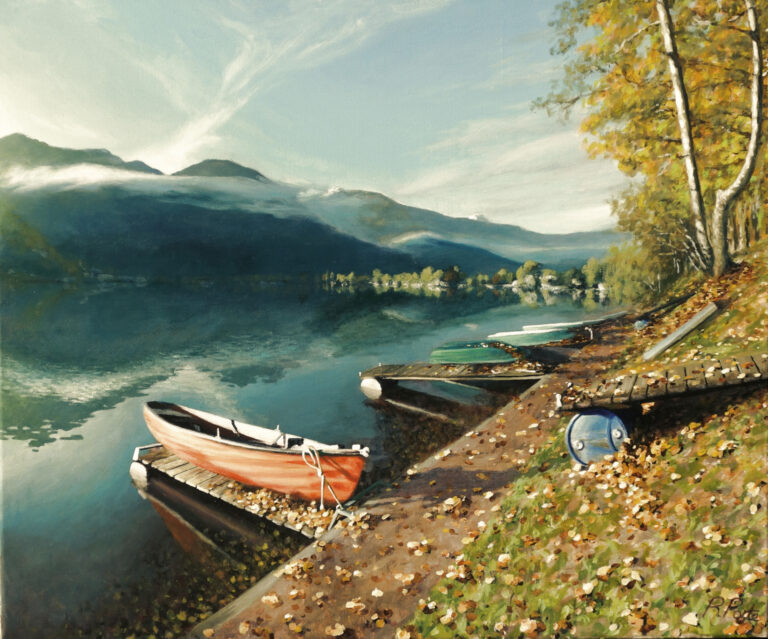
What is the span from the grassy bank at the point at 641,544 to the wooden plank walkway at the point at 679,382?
0.25 m

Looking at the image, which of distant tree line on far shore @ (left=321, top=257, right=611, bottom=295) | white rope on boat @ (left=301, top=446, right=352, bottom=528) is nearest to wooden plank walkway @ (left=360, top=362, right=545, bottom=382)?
distant tree line on far shore @ (left=321, top=257, right=611, bottom=295)

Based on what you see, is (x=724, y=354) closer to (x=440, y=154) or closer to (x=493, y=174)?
(x=493, y=174)

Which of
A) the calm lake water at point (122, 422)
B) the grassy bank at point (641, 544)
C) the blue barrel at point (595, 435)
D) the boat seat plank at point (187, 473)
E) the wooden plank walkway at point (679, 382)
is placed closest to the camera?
the grassy bank at point (641, 544)

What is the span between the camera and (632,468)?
4.12 metres

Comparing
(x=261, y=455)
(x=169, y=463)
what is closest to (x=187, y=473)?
(x=169, y=463)

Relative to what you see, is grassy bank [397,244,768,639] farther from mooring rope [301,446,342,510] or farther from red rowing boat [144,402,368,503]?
mooring rope [301,446,342,510]

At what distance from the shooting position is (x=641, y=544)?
10.8ft

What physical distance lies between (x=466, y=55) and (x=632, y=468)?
6.29 meters

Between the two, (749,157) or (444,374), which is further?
(444,374)

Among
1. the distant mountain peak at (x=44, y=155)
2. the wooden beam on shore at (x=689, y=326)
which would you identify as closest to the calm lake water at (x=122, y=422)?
→ the distant mountain peak at (x=44, y=155)

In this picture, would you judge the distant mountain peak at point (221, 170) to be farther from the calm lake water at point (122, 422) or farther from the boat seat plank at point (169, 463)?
the boat seat plank at point (169, 463)

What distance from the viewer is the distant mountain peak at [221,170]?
27.2ft

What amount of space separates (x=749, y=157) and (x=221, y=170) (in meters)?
8.38
